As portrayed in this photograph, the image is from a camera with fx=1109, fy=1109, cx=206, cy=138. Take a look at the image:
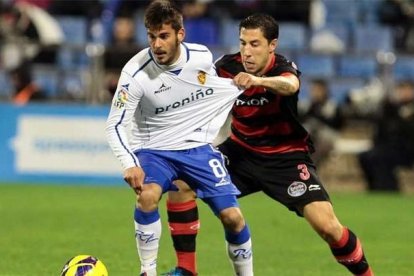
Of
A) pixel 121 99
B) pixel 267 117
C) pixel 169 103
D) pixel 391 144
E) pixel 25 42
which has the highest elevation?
pixel 121 99

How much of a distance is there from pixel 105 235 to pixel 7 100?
6576mm

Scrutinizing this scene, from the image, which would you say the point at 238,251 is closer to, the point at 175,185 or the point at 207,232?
the point at 175,185

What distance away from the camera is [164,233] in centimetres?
1187

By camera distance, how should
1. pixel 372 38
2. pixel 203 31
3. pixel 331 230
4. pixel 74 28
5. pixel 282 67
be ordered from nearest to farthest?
pixel 331 230 < pixel 282 67 < pixel 203 31 < pixel 74 28 < pixel 372 38

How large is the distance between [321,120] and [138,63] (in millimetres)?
10090

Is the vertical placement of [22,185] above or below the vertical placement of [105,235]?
below

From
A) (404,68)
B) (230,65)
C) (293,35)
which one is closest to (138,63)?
(230,65)

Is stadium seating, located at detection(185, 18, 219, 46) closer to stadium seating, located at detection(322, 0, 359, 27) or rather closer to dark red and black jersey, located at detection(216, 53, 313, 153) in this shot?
stadium seating, located at detection(322, 0, 359, 27)

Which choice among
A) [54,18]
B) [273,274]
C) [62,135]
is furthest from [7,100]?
[273,274]

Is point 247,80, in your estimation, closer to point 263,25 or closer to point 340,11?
point 263,25

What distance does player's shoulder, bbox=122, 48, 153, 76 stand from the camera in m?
7.64

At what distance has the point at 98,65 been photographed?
17.6 meters

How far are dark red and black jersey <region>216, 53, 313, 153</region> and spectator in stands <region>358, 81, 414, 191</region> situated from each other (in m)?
9.24

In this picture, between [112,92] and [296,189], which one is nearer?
[296,189]
